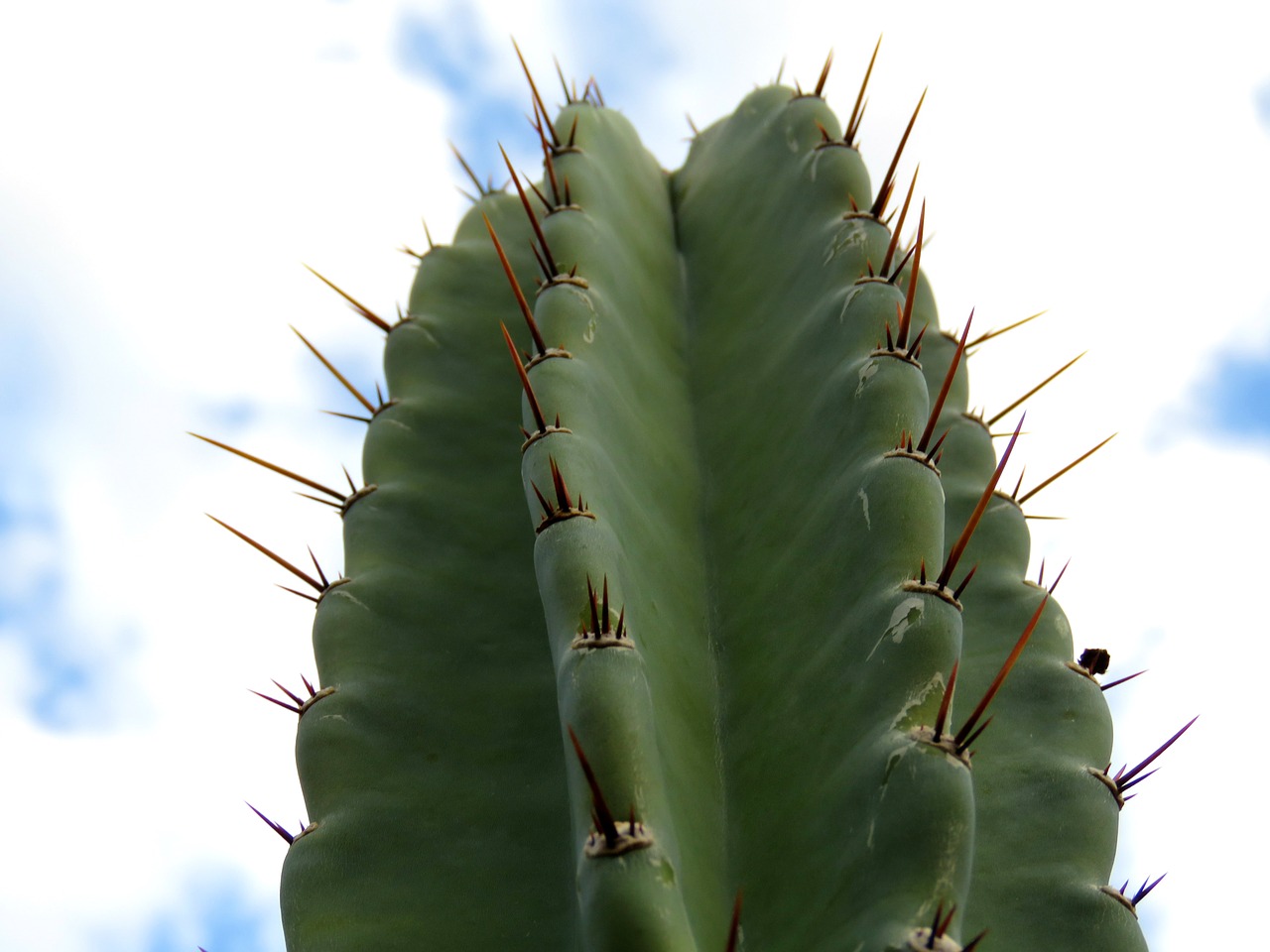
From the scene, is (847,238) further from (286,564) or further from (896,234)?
(286,564)

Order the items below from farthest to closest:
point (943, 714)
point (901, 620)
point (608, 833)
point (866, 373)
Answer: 1. point (866, 373)
2. point (901, 620)
3. point (943, 714)
4. point (608, 833)

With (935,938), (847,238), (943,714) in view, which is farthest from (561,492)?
(847,238)

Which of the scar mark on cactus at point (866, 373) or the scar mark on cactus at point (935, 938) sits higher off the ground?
the scar mark on cactus at point (866, 373)

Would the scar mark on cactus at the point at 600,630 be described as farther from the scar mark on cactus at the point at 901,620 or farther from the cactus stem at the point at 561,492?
the scar mark on cactus at the point at 901,620

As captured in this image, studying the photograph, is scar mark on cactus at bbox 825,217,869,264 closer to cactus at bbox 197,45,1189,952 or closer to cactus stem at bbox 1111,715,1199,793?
cactus at bbox 197,45,1189,952

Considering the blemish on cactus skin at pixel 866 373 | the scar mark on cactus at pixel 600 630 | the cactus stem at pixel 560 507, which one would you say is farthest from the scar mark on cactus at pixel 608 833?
the blemish on cactus skin at pixel 866 373

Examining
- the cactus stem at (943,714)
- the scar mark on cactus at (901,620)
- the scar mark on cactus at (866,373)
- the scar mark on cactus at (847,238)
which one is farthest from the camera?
the scar mark on cactus at (847,238)

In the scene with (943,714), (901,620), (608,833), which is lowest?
(608,833)

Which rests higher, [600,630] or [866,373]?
[866,373]
